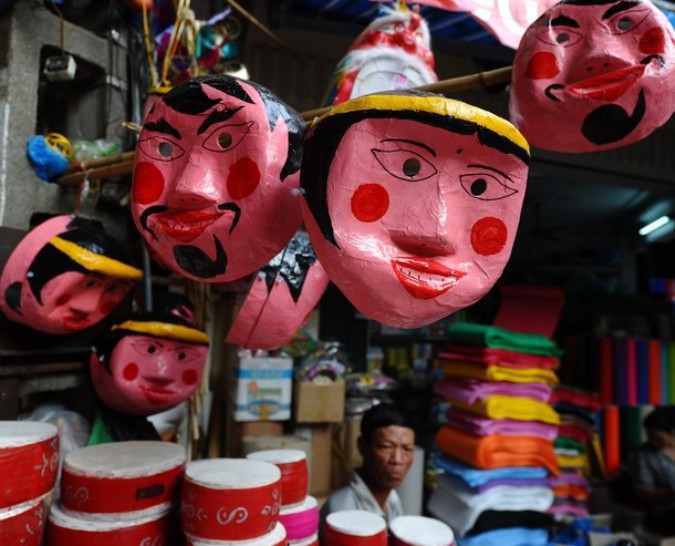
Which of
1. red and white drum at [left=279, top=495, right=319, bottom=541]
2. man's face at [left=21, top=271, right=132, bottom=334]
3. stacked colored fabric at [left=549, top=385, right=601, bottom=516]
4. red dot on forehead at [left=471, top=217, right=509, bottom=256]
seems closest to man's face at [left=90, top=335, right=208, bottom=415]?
man's face at [left=21, top=271, right=132, bottom=334]

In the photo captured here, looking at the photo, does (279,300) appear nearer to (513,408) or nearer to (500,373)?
(500,373)

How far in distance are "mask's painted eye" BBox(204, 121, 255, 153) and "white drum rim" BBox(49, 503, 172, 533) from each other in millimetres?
952

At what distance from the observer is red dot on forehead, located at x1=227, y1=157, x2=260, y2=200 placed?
0.98 meters

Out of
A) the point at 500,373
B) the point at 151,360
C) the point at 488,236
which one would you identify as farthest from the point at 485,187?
the point at 500,373

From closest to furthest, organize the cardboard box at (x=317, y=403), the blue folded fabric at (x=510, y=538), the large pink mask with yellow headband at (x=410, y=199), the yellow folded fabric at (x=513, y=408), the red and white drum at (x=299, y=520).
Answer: the large pink mask with yellow headband at (x=410, y=199) < the red and white drum at (x=299, y=520) < the blue folded fabric at (x=510, y=538) < the yellow folded fabric at (x=513, y=408) < the cardboard box at (x=317, y=403)

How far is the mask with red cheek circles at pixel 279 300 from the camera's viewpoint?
1.35m

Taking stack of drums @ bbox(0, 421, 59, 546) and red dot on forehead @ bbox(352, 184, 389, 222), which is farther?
stack of drums @ bbox(0, 421, 59, 546)

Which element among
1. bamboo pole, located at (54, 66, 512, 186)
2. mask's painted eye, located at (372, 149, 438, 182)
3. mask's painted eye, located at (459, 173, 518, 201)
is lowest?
mask's painted eye, located at (459, 173, 518, 201)

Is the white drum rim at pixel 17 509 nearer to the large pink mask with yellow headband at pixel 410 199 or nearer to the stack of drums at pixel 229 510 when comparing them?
the stack of drums at pixel 229 510

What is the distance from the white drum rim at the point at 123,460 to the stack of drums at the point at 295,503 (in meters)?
0.29

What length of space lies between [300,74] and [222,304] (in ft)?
5.37

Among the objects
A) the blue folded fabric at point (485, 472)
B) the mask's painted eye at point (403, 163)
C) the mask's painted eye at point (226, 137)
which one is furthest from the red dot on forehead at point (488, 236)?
the blue folded fabric at point (485, 472)

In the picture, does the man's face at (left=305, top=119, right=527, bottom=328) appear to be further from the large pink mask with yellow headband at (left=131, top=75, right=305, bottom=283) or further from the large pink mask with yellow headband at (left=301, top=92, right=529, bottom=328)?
the large pink mask with yellow headband at (left=131, top=75, right=305, bottom=283)

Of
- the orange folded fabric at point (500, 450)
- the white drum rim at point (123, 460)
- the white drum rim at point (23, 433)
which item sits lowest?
the orange folded fabric at point (500, 450)
